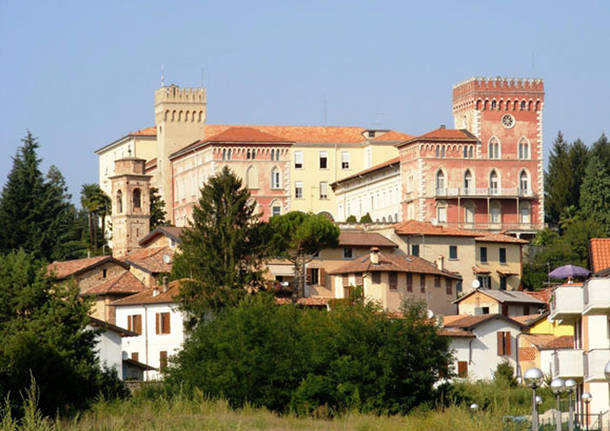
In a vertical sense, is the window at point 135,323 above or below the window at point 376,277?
below

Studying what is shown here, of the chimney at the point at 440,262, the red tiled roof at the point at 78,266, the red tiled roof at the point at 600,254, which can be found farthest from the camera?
the chimney at the point at 440,262

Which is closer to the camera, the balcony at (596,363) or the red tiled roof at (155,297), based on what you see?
the balcony at (596,363)

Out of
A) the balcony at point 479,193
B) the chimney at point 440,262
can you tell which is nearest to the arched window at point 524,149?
the balcony at point 479,193

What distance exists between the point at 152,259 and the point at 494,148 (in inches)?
1256

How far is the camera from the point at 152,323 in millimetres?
68938

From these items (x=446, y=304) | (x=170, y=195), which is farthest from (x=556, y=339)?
(x=170, y=195)

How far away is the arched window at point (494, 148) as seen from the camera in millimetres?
104375

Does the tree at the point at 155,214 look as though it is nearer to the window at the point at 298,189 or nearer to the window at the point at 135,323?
the window at the point at 298,189

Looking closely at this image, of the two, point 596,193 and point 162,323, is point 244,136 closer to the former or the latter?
point 596,193

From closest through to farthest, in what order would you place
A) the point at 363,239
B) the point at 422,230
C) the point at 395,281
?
the point at 395,281
the point at 363,239
the point at 422,230

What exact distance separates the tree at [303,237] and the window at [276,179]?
3491 cm

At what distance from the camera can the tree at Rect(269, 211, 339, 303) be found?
78000mm

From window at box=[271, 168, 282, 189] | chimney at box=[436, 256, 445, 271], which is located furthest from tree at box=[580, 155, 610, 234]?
window at box=[271, 168, 282, 189]

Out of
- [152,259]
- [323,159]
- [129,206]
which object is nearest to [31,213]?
[129,206]
